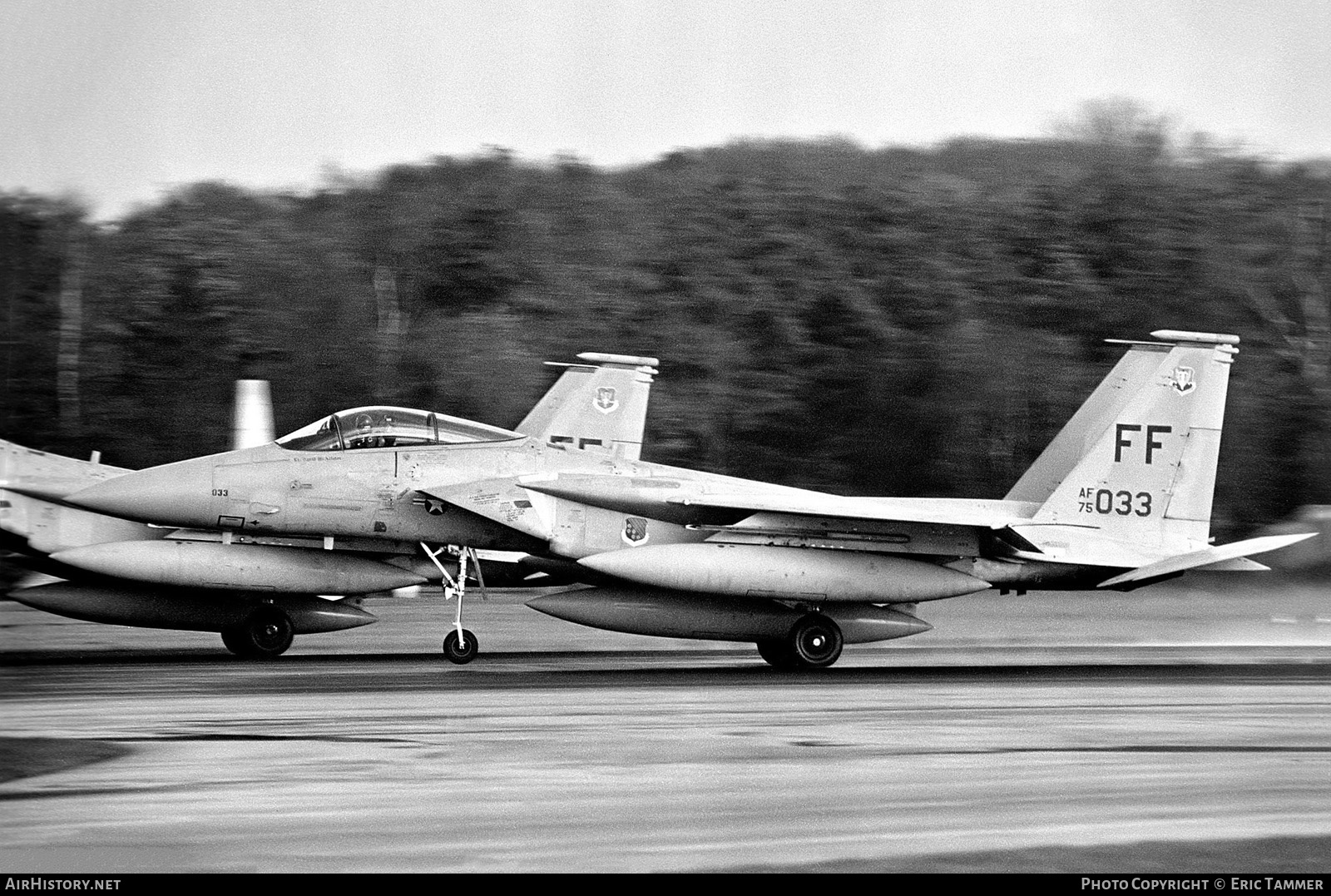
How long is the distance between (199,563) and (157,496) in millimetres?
745

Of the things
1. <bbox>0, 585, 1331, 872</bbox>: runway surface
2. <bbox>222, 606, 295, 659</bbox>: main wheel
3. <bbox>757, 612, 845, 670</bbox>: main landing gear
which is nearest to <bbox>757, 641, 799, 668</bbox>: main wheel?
<bbox>757, 612, 845, 670</bbox>: main landing gear

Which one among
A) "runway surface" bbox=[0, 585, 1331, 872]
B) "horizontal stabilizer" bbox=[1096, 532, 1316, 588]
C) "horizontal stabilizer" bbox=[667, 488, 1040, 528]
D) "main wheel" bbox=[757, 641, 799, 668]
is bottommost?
"runway surface" bbox=[0, 585, 1331, 872]

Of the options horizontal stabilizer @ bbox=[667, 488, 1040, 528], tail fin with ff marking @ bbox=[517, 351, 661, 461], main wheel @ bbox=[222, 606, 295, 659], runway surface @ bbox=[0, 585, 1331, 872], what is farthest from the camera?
tail fin with ff marking @ bbox=[517, 351, 661, 461]

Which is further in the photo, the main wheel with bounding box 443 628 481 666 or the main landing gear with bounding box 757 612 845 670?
the main landing gear with bounding box 757 612 845 670

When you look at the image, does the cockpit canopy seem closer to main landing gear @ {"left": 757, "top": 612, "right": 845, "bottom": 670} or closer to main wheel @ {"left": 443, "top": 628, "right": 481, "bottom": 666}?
main wheel @ {"left": 443, "top": 628, "right": 481, "bottom": 666}

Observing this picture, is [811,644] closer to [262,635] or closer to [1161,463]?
[1161,463]

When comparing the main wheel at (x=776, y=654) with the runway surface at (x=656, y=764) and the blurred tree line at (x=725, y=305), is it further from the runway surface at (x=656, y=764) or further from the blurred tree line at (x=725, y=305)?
the blurred tree line at (x=725, y=305)

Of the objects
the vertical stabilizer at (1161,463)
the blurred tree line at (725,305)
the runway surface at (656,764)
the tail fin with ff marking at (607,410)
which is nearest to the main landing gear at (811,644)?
the runway surface at (656,764)

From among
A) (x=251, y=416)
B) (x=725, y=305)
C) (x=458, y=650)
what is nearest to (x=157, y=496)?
(x=458, y=650)

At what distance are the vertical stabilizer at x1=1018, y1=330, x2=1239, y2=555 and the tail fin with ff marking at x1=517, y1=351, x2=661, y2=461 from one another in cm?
533

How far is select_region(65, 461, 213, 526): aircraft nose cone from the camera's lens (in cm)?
1473

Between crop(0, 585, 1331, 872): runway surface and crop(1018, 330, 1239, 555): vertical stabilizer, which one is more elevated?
crop(1018, 330, 1239, 555): vertical stabilizer

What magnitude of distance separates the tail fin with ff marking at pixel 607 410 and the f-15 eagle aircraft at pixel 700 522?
10.00 feet
